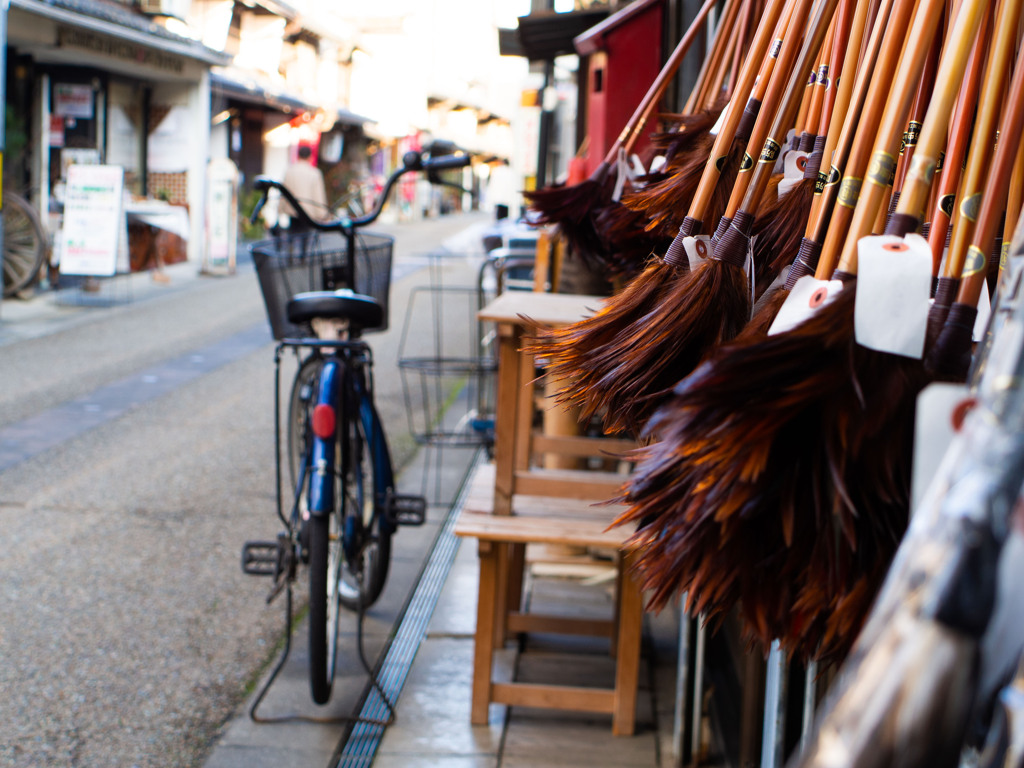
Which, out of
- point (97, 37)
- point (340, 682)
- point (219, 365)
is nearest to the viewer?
point (340, 682)

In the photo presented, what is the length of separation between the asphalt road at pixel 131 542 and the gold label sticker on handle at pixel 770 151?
96.3 inches

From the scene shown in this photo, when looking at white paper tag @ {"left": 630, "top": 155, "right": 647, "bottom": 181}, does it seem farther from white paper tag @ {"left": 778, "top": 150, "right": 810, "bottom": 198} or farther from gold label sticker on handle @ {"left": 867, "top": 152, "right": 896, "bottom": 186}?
gold label sticker on handle @ {"left": 867, "top": 152, "right": 896, "bottom": 186}

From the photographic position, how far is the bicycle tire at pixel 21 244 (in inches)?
428

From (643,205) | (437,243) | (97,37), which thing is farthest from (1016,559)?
(437,243)

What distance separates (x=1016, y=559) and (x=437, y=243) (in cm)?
2475

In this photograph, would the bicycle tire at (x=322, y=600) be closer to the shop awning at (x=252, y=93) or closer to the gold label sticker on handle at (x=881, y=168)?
the gold label sticker on handle at (x=881, y=168)

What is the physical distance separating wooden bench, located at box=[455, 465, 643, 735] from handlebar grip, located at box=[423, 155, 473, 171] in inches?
43.0

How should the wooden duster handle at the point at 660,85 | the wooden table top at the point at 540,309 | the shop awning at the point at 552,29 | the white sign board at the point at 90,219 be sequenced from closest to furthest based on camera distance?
the wooden duster handle at the point at 660,85, the wooden table top at the point at 540,309, the shop awning at the point at 552,29, the white sign board at the point at 90,219

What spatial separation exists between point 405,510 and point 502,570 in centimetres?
42

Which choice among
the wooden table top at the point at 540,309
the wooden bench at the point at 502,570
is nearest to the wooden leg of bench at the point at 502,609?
the wooden bench at the point at 502,570

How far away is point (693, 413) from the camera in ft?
2.45

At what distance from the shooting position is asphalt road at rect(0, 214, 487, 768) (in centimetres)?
302

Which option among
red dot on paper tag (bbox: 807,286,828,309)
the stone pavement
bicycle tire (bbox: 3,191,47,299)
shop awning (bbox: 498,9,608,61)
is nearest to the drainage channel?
the stone pavement

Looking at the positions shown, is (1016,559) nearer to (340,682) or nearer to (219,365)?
(340,682)
